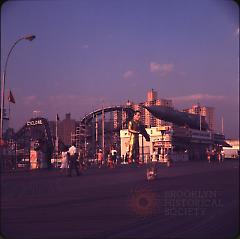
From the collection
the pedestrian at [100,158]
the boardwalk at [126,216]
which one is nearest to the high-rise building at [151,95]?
the boardwalk at [126,216]

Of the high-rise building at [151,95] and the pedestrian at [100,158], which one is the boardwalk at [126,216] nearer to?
the high-rise building at [151,95]

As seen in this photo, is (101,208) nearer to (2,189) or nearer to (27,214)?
(27,214)

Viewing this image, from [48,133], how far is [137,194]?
48.0 feet

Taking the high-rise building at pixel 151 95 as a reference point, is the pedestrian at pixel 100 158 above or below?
below

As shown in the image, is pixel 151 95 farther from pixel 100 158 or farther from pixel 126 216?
pixel 100 158

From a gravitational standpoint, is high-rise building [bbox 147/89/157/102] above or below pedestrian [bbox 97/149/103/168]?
above

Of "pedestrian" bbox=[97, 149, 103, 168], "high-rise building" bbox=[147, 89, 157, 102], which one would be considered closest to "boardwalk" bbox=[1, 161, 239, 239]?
"high-rise building" bbox=[147, 89, 157, 102]

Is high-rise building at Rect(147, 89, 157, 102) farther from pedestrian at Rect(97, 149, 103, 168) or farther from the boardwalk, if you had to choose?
pedestrian at Rect(97, 149, 103, 168)

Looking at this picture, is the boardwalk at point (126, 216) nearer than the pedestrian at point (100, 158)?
Yes

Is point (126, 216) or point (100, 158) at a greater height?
point (100, 158)

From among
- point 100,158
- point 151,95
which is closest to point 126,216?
point 151,95

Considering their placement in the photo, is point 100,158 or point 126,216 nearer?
point 126,216

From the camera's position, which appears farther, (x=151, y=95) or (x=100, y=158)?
(x=100, y=158)

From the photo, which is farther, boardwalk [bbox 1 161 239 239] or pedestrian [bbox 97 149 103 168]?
pedestrian [bbox 97 149 103 168]
